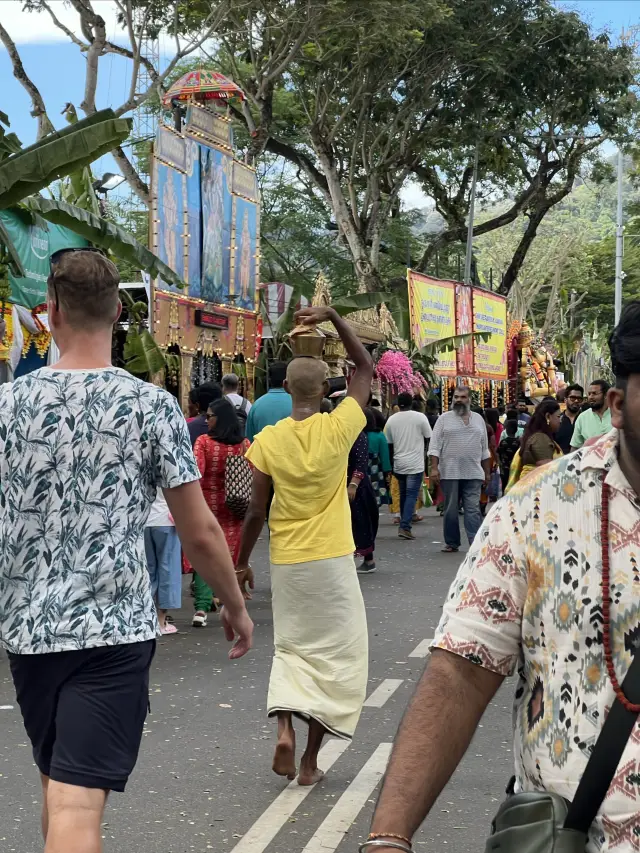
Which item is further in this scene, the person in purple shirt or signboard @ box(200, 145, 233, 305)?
signboard @ box(200, 145, 233, 305)

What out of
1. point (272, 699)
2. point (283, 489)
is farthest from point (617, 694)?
point (283, 489)

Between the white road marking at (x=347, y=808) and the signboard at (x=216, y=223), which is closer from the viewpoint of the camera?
the white road marking at (x=347, y=808)

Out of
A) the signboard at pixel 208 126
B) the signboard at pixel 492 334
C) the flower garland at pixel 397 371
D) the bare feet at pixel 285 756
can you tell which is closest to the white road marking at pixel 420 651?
the bare feet at pixel 285 756

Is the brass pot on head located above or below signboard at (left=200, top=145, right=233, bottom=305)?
below

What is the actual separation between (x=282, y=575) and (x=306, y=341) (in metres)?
1.35

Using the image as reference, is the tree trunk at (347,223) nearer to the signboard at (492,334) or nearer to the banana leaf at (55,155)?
the signboard at (492,334)

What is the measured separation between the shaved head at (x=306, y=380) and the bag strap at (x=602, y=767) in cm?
427

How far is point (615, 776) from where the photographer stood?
5.96ft

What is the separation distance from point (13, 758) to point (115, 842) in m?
1.35

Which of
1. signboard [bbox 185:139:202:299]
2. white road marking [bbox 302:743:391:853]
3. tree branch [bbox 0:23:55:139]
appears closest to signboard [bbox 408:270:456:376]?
signboard [bbox 185:139:202:299]

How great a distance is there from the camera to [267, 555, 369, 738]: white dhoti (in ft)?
18.4

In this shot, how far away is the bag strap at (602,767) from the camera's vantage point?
1811mm

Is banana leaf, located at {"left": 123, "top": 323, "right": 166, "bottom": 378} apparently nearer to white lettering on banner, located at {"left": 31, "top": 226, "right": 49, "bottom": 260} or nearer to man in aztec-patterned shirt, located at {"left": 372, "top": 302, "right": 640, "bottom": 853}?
white lettering on banner, located at {"left": 31, "top": 226, "right": 49, "bottom": 260}

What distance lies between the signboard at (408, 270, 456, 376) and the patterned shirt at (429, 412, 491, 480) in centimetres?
1365
